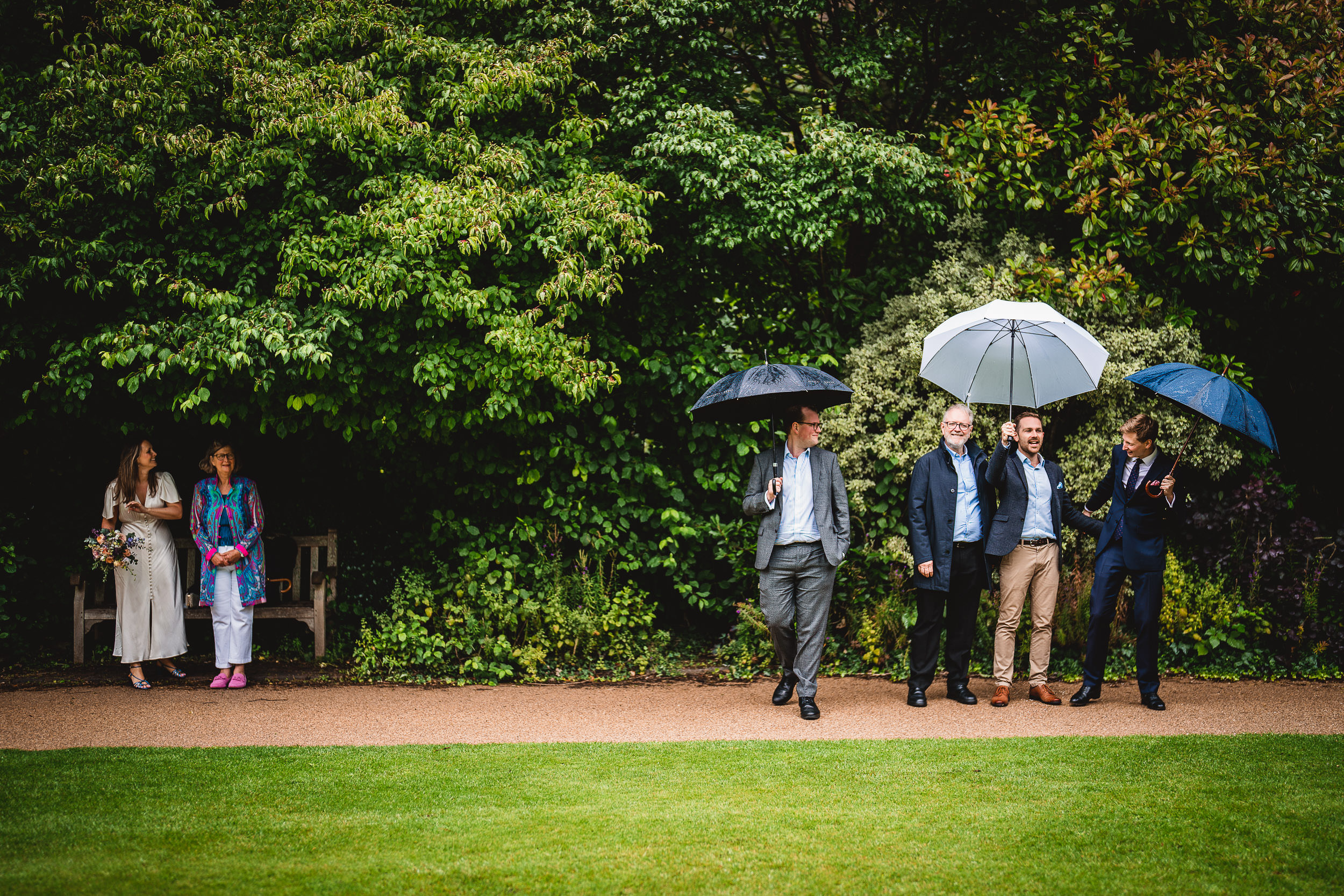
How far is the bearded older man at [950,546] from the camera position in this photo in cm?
671

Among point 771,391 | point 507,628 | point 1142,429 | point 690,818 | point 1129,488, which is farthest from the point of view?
point 507,628

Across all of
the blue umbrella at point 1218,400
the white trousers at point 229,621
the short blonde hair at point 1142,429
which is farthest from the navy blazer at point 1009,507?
the white trousers at point 229,621

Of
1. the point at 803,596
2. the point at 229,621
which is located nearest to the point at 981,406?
the point at 803,596

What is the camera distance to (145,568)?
25.6 feet

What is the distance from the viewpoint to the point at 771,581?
665 centimetres

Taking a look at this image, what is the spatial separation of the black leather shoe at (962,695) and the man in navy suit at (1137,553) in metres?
0.65

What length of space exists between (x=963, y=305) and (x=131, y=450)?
6971 millimetres

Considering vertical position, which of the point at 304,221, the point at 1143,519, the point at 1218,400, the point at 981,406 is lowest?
the point at 1143,519

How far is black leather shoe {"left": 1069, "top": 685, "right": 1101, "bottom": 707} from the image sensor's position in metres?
6.69

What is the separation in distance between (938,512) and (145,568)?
20.1 ft

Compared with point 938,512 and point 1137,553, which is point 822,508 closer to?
point 938,512

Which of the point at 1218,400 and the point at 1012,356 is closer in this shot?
the point at 1218,400

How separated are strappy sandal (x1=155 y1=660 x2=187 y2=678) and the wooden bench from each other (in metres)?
0.45

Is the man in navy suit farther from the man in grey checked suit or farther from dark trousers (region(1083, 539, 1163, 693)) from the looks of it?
the man in grey checked suit
